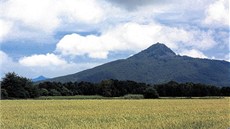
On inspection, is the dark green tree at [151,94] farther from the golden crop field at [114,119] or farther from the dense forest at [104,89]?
the golden crop field at [114,119]

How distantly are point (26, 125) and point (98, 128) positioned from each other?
4.50 meters

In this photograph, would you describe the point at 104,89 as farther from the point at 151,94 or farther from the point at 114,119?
the point at 114,119

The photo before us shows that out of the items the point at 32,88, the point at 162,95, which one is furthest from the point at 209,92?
the point at 32,88

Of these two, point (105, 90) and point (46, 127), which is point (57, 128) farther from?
point (105, 90)

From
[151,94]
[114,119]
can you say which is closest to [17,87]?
[151,94]

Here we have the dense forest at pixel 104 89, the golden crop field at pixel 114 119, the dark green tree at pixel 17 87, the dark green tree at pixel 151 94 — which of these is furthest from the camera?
the dark green tree at pixel 151 94


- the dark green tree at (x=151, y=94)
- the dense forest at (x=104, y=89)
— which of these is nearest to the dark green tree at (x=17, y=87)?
the dense forest at (x=104, y=89)

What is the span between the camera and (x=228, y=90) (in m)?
105

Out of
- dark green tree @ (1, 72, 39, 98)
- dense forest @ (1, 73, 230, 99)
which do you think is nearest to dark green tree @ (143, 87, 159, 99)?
dense forest @ (1, 73, 230, 99)

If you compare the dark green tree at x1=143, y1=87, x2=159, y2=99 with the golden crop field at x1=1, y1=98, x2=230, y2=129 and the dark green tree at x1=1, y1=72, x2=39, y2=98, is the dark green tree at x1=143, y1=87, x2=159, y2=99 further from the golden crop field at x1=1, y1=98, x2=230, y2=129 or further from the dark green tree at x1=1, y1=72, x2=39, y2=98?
the golden crop field at x1=1, y1=98, x2=230, y2=129

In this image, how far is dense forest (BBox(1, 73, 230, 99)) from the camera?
290ft

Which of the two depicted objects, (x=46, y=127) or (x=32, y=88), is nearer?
(x=46, y=127)

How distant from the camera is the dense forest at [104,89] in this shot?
88375mm

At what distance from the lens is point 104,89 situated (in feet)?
353
